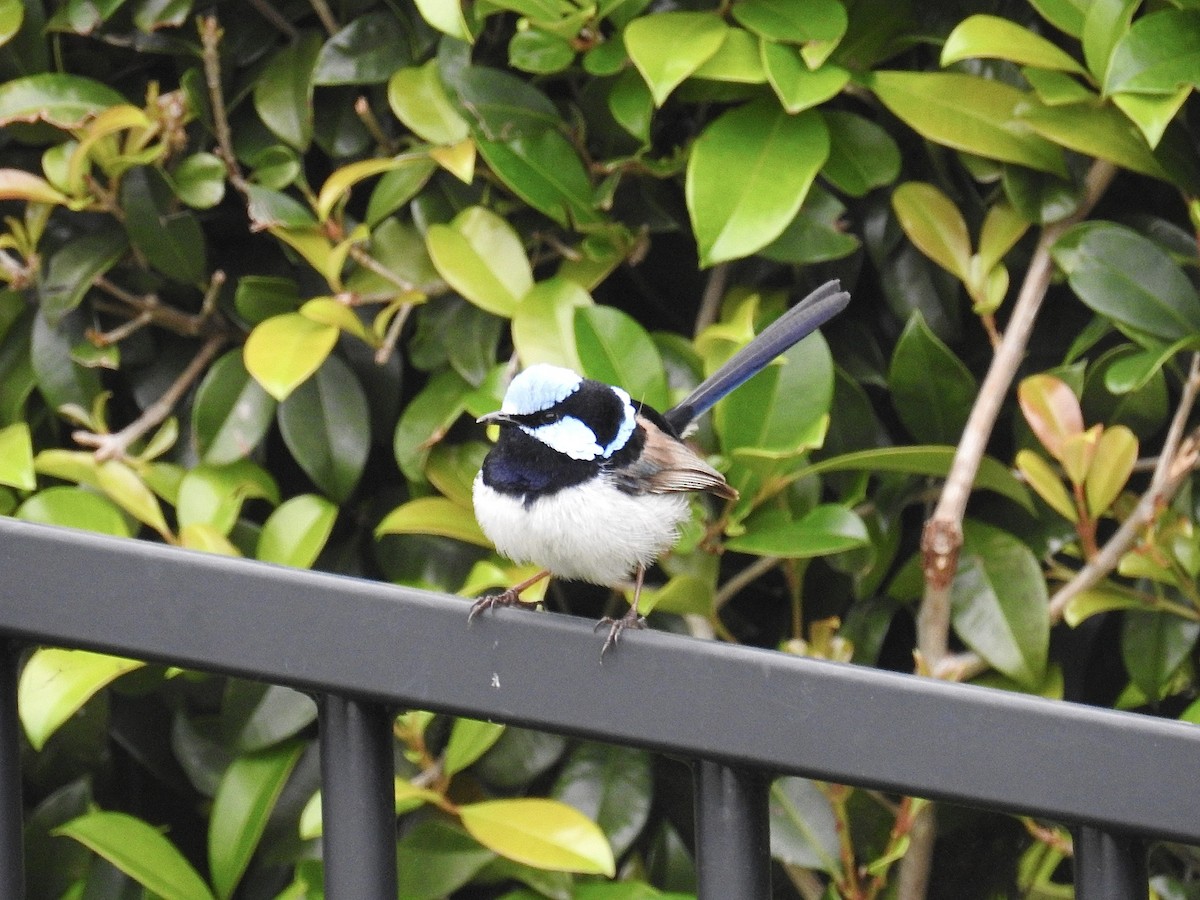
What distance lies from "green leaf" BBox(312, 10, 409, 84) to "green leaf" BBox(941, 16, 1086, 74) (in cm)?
95

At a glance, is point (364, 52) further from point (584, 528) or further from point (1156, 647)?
point (1156, 647)

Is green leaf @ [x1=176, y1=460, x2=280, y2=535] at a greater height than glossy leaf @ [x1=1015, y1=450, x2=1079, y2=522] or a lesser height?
lesser

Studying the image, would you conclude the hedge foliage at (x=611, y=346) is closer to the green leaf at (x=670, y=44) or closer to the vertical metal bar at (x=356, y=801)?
the green leaf at (x=670, y=44)

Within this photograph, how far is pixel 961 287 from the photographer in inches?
102

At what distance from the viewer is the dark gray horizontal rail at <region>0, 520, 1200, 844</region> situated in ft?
3.68

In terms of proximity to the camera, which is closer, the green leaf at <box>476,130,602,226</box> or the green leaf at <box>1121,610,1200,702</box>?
the green leaf at <box>1121,610,1200,702</box>

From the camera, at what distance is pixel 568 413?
2.21 meters

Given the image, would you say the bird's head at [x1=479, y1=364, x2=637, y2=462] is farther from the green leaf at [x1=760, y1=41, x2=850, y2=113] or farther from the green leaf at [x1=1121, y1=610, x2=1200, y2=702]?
the green leaf at [x1=1121, y1=610, x2=1200, y2=702]

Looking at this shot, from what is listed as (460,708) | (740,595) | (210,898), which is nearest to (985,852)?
(740,595)

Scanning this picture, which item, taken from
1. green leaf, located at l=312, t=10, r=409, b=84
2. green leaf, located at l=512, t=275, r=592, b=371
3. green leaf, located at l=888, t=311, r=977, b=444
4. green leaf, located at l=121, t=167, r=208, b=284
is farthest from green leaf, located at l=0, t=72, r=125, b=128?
green leaf, located at l=888, t=311, r=977, b=444

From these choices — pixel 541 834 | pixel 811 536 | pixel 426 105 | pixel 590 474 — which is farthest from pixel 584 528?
pixel 426 105

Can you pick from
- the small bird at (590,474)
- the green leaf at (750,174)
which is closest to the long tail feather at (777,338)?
the small bird at (590,474)

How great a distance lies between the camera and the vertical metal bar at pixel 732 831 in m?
1.28

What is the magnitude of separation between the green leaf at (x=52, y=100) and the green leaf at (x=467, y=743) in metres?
1.19
